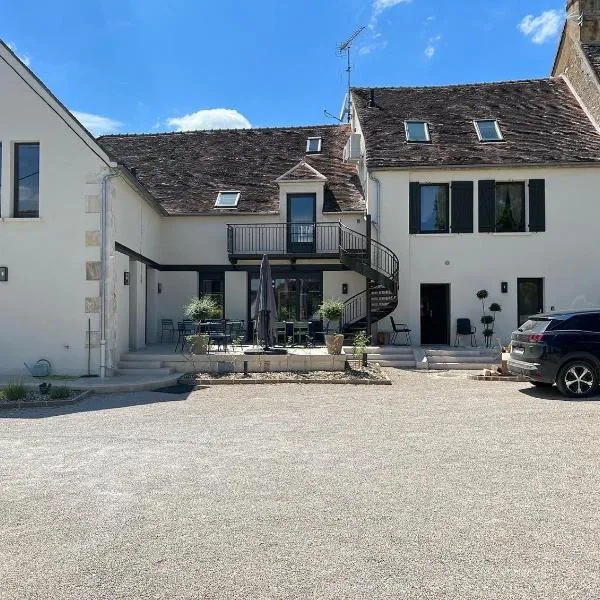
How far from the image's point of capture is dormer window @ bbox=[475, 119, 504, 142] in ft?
57.0

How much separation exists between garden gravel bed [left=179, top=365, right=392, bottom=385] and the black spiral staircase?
350cm

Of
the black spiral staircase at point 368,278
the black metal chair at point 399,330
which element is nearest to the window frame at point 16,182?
the black spiral staircase at point 368,278

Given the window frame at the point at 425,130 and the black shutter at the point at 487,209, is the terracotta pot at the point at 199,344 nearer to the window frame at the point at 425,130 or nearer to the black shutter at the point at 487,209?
the black shutter at the point at 487,209

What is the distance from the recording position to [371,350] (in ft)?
46.6

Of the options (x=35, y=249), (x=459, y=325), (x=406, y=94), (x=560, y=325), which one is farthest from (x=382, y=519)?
(x=406, y=94)

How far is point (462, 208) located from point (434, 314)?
12.0 ft

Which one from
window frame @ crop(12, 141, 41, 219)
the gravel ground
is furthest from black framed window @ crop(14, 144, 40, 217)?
the gravel ground

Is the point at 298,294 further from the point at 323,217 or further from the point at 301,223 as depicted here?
the point at 323,217

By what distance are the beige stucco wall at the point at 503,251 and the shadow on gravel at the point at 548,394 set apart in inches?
226

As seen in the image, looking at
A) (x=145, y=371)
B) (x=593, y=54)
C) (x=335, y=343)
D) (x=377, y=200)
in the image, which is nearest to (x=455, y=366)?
(x=335, y=343)

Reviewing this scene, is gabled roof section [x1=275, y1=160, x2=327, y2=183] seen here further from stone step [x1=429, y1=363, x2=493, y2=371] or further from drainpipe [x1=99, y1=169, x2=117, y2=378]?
stone step [x1=429, y1=363, x2=493, y2=371]

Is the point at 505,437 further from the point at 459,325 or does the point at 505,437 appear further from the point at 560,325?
the point at 459,325

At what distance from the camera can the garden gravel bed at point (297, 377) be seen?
37.5ft

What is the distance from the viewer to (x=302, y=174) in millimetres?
18031
